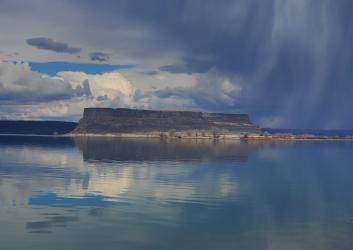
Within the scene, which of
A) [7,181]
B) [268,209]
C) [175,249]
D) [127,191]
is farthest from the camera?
[7,181]

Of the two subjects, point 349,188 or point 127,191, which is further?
point 349,188

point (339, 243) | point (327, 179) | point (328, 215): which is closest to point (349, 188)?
point (327, 179)

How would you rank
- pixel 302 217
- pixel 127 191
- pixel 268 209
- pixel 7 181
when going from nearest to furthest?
pixel 302 217 → pixel 268 209 → pixel 127 191 → pixel 7 181

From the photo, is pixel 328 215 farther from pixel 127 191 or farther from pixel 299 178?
pixel 299 178

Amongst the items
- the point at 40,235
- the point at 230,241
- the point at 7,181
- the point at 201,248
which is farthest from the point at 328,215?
the point at 7,181

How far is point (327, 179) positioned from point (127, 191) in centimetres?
3385

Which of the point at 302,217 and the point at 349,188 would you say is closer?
the point at 302,217

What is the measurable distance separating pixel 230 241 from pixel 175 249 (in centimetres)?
428

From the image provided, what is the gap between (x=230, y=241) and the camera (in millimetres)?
35031

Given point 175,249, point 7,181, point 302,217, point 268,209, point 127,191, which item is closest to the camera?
point 175,249

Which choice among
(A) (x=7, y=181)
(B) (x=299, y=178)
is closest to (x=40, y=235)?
(A) (x=7, y=181)

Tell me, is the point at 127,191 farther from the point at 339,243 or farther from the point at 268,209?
the point at 339,243

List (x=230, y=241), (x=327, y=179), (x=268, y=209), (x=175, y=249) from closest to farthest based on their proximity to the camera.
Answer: (x=175, y=249) → (x=230, y=241) → (x=268, y=209) → (x=327, y=179)

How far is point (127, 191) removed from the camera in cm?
5712
